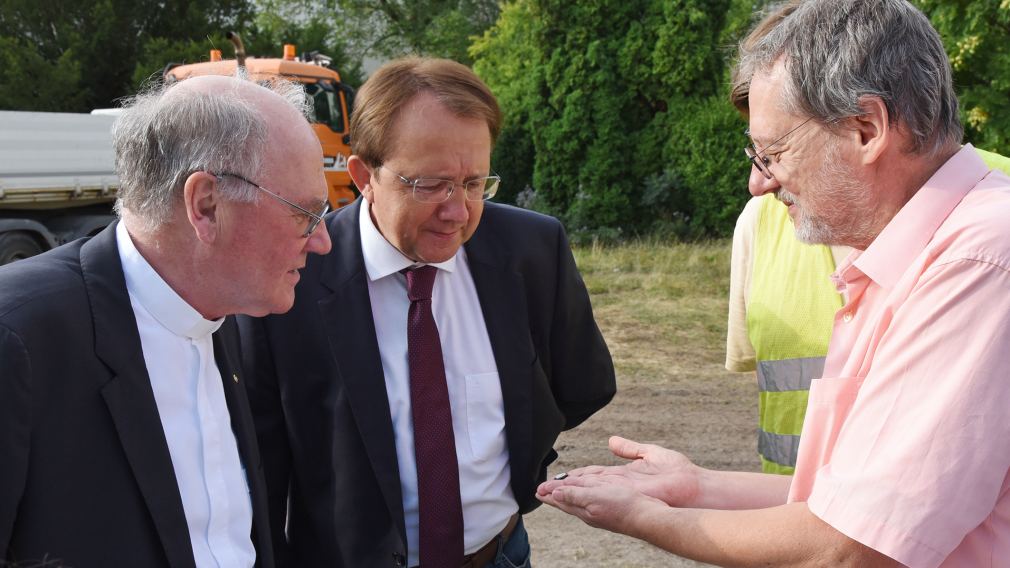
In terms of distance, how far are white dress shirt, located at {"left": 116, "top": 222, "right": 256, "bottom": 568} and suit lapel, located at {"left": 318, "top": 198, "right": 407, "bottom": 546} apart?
43 centimetres

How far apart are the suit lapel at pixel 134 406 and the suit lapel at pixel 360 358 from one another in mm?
625

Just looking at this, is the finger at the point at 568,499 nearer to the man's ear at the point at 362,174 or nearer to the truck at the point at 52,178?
the man's ear at the point at 362,174

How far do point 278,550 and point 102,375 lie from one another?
37.1 inches

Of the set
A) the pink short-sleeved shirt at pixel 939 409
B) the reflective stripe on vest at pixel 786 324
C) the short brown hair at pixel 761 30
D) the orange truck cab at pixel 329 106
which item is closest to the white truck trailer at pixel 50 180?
the orange truck cab at pixel 329 106

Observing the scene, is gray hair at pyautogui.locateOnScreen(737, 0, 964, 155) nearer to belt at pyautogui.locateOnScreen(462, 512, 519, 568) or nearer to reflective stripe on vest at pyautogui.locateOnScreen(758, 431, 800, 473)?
reflective stripe on vest at pyautogui.locateOnScreen(758, 431, 800, 473)

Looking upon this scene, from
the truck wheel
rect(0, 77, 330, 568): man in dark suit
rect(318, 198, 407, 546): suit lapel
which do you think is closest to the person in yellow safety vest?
rect(318, 198, 407, 546): suit lapel

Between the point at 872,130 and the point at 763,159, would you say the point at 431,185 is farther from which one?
the point at 872,130

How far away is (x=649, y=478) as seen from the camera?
2385 millimetres

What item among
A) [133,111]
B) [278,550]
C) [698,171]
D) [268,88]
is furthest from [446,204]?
[698,171]

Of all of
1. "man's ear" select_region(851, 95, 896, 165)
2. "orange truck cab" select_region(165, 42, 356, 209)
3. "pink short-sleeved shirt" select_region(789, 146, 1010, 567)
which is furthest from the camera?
"orange truck cab" select_region(165, 42, 356, 209)

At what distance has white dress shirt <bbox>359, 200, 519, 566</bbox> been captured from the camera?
8.14 ft

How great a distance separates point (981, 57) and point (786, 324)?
7.21 metres

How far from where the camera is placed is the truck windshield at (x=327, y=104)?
15.0m

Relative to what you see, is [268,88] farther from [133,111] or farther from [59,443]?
[59,443]
